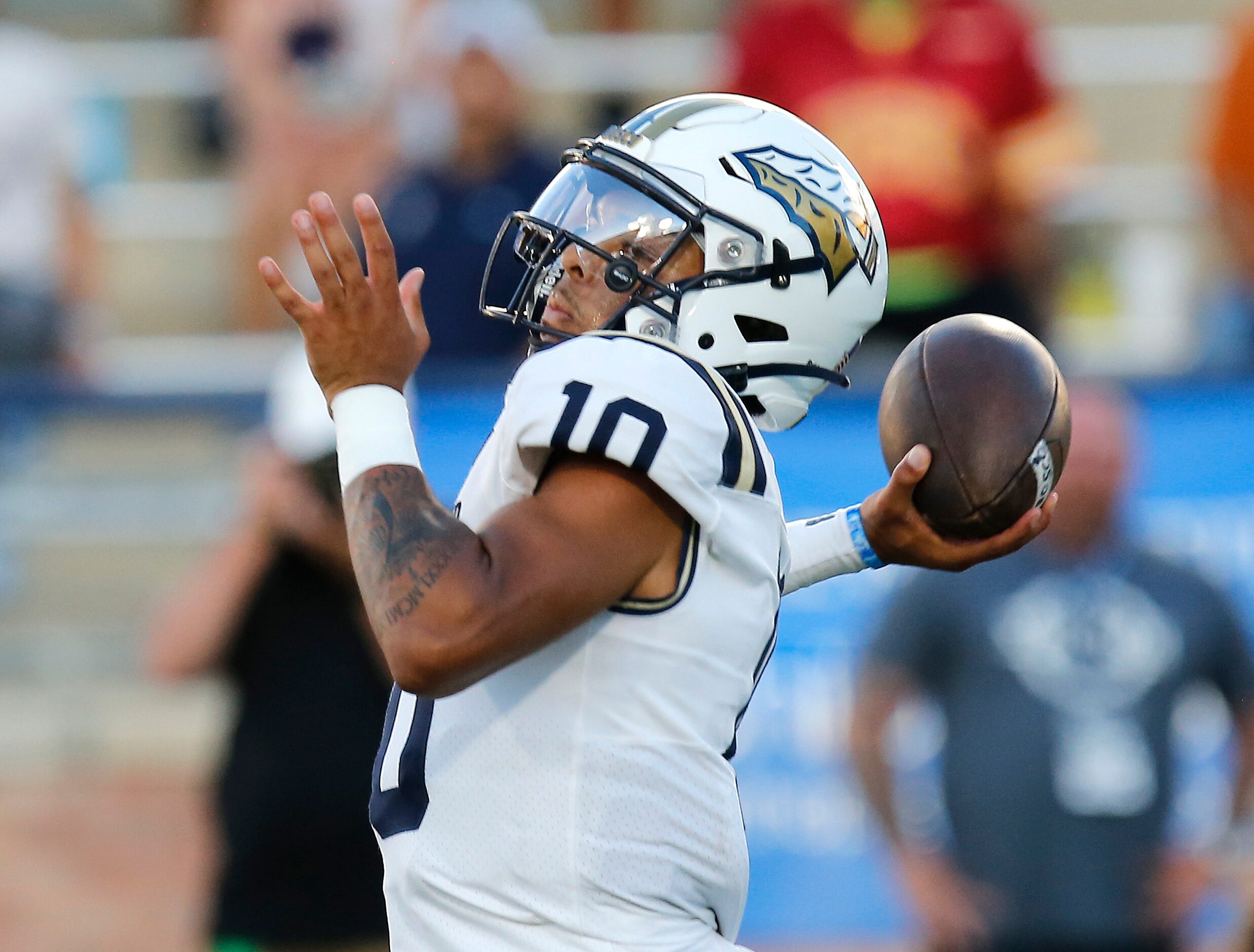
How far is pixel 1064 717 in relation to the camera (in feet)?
17.1

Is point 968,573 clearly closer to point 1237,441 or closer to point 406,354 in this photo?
point 1237,441

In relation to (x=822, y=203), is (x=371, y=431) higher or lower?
lower

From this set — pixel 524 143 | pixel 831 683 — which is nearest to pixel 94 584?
pixel 524 143

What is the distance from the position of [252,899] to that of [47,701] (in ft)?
11.2

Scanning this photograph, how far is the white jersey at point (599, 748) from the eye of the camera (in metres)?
2.35

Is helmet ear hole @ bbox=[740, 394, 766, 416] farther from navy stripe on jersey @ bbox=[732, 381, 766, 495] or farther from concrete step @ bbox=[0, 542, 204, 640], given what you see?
concrete step @ bbox=[0, 542, 204, 640]

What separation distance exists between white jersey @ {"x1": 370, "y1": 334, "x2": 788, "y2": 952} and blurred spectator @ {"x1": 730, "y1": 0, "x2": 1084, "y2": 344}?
3920mm

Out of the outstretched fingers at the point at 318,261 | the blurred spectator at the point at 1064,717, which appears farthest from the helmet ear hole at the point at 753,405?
the blurred spectator at the point at 1064,717

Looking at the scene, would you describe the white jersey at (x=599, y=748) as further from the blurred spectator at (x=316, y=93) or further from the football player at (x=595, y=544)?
the blurred spectator at (x=316, y=93)

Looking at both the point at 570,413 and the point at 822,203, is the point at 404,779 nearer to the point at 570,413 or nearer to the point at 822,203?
the point at 570,413

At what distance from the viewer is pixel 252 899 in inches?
173

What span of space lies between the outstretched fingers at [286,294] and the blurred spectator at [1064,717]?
326cm

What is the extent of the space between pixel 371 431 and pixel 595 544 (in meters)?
0.32

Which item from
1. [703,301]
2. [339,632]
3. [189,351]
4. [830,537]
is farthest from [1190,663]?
[189,351]
